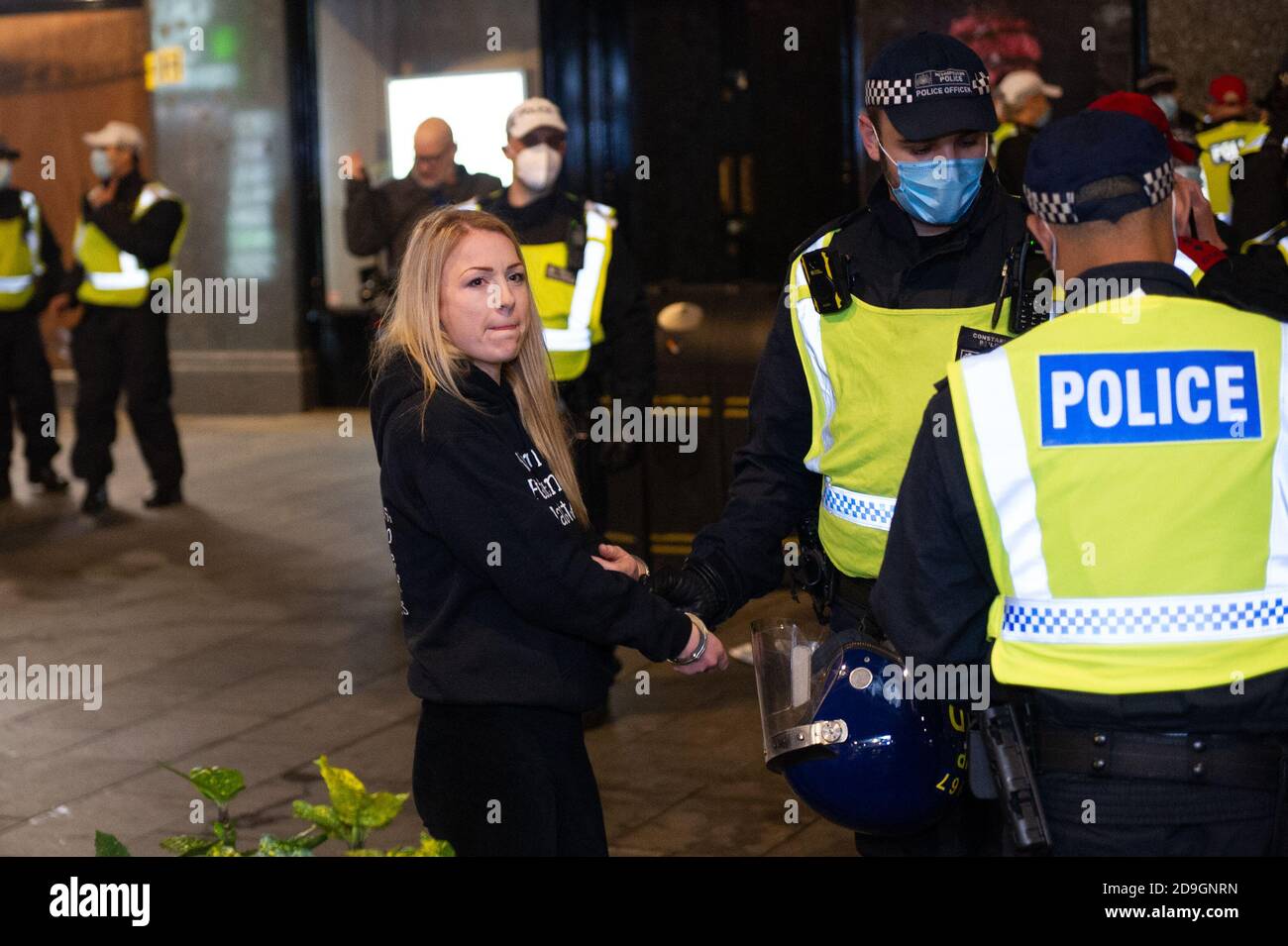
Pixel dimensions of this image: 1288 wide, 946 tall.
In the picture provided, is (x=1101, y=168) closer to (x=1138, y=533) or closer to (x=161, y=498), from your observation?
(x=1138, y=533)

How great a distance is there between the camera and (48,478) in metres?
11.2

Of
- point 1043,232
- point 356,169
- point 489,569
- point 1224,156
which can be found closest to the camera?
point 1043,232

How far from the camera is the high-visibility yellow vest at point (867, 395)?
341 centimetres

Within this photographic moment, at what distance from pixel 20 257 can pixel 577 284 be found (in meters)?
5.54

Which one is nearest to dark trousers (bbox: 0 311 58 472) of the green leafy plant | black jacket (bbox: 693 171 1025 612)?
black jacket (bbox: 693 171 1025 612)

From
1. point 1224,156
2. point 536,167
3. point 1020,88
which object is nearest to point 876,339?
point 536,167

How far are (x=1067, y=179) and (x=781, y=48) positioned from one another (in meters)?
9.75

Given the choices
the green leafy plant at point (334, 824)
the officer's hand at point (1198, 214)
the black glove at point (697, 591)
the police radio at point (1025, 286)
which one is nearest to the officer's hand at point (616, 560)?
the black glove at point (697, 591)

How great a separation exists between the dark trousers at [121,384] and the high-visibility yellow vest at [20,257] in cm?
62

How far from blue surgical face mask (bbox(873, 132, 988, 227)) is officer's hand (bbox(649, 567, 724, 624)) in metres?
0.88

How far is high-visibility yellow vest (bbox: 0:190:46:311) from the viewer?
35.2 feet

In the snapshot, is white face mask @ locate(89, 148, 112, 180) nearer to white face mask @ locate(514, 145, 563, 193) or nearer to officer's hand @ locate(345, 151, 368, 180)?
officer's hand @ locate(345, 151, 368, 180)
